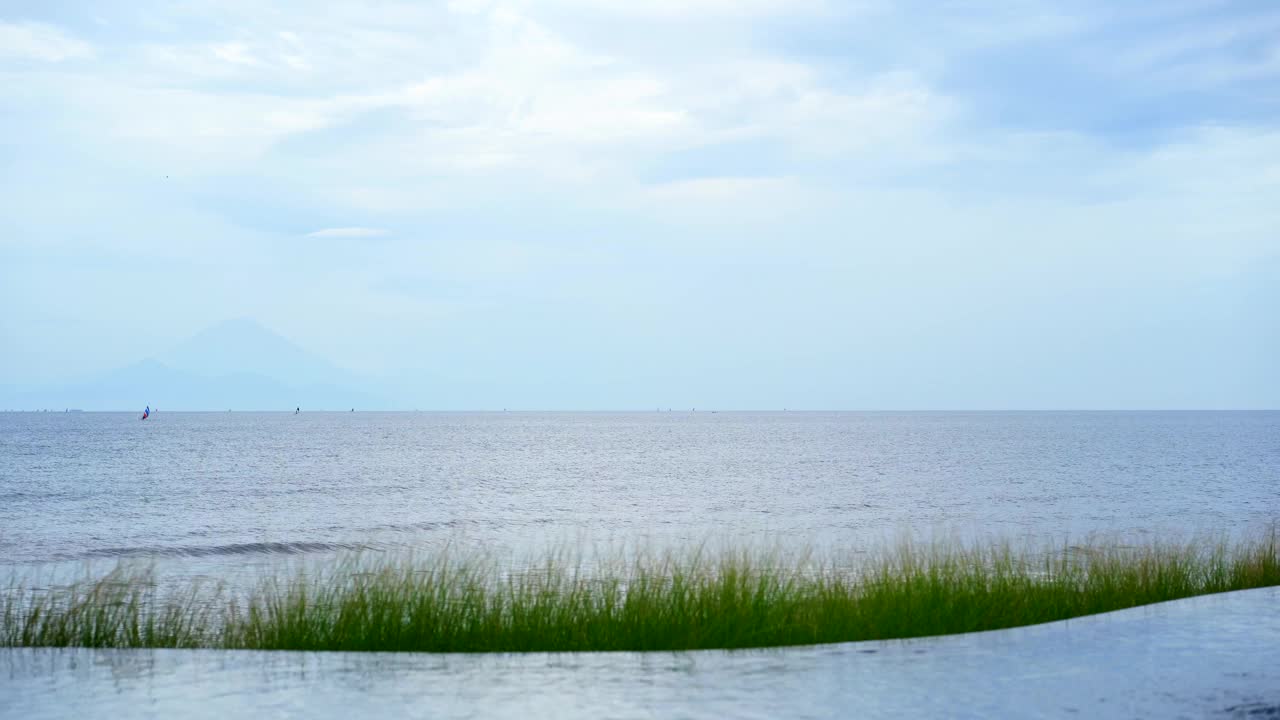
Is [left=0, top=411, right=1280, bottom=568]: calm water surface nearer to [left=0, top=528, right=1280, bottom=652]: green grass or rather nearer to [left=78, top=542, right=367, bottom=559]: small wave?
[left=78, top=542, right=367, bottom=559]: small wave

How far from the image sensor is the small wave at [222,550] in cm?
2369

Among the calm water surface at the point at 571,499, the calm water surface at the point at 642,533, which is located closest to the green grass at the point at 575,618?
the calm water surface at the point at 642,533

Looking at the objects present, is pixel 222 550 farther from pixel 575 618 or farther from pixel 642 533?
pixel 575 618

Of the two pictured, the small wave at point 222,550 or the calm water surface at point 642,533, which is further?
the small wave at point 222,550

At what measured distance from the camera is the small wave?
2369 centimetres

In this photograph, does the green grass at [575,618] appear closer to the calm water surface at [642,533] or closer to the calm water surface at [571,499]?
the calm water surface at [642,533]

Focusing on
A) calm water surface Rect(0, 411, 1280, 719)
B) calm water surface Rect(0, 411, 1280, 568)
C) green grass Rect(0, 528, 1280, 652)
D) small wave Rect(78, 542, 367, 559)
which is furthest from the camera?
calm water surface Rect(0, 411, 1280, 568)

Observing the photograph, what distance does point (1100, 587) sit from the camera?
452 inches

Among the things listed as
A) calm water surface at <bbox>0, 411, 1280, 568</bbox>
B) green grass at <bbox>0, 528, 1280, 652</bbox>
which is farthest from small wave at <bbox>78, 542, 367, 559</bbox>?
green grass at <bbox>0, 528, 1280, 652</bbox>

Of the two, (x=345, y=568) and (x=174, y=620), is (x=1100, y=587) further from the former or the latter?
(x=174, y=620)

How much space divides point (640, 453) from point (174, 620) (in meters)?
75.5

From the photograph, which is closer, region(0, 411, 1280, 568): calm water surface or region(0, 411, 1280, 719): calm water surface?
region(0, 411, 1280, 719): calm water surface

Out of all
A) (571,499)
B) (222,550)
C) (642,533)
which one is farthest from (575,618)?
(571,499)

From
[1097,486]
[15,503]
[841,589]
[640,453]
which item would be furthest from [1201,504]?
[640,453]
